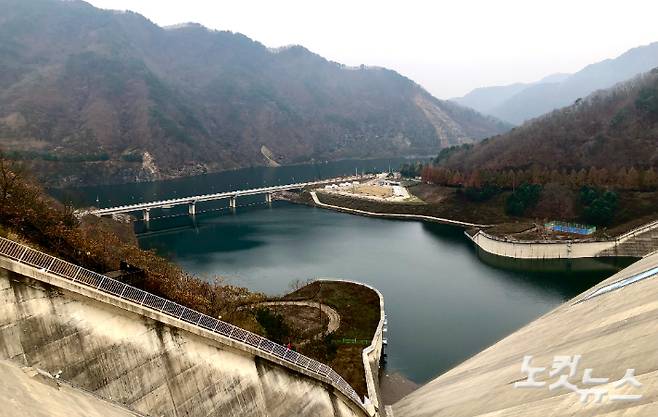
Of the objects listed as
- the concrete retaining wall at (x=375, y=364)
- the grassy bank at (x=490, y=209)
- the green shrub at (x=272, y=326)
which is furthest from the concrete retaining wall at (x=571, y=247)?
the green shrub at (x=272, y=326)

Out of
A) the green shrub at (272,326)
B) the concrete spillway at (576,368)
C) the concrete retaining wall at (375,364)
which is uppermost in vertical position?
the concrete spillway at (576,368)

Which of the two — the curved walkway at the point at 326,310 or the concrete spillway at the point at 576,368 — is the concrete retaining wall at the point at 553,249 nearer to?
the curved walkway at the point at 326,310

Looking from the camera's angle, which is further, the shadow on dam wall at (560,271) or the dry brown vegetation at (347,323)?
the shadow on dam wall at (560,271)

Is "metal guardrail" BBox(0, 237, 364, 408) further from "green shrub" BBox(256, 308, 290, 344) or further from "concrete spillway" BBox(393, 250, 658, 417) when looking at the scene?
"green shrub" BBox(256, 308, 290, 344)

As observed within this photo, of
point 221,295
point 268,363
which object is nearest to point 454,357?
point 221,295

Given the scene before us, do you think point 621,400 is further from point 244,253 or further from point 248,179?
point 248,179

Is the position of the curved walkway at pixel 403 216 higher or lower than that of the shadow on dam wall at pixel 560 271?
higher

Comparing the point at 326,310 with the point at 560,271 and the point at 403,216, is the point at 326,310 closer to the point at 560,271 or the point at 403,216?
the point at 560,271
